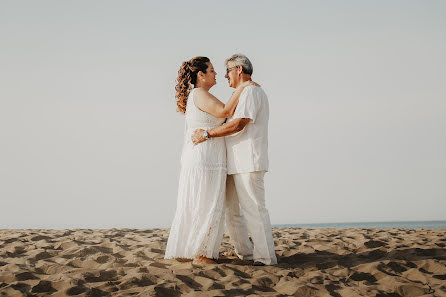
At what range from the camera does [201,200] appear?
449 cm

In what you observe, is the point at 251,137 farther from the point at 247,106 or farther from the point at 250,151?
the point at 247,106

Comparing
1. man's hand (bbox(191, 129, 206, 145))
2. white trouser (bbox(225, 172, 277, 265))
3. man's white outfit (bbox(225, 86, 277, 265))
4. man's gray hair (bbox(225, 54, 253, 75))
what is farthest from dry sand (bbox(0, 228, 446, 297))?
man's gray hair (bbox(225, 54, 253, 75))

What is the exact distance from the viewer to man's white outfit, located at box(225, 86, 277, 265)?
14.4 ft

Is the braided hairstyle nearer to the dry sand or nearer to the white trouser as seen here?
the white trouser

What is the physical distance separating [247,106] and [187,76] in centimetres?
93

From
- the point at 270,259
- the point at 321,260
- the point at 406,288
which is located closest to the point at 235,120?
the point at 270,259

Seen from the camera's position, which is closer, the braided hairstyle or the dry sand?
the dry sand

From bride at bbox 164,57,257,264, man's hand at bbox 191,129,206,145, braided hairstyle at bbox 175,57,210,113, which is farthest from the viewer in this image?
braided hairstyle at bbox 175,57,210,113

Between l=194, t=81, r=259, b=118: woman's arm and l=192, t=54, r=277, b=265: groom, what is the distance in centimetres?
8

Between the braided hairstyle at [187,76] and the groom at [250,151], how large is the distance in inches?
14.2

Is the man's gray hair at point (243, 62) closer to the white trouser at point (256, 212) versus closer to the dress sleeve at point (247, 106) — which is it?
the dress sleeve at point (247, 106)

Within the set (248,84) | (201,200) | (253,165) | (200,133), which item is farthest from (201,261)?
(248,84)

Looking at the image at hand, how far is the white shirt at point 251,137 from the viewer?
436cm

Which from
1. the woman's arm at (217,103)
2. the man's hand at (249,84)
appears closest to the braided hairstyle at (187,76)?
the woman's arm at (217,103)
